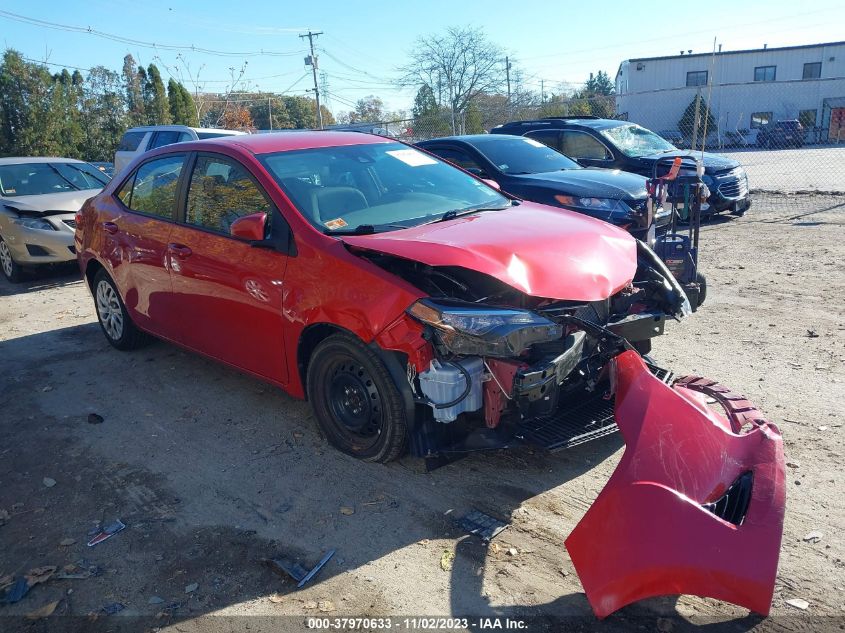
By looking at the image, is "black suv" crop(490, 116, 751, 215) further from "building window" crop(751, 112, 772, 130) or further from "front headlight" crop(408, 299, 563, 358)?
"building window" crop(751, 112, 772, 130)

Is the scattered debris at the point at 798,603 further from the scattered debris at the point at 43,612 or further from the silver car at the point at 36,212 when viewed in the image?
the silver car at the point at 36,212

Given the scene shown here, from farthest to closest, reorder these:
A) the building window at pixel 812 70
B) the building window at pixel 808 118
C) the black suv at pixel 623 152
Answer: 1. the building window at pixel 812 70
2. the building window at pixel 808 118
3. the black suv at pixel 623 152

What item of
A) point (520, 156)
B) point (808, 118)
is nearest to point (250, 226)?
point (520, 156)

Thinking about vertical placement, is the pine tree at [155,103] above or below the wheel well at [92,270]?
above

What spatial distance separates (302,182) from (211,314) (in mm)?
1163

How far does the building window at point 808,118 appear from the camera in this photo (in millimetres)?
36375

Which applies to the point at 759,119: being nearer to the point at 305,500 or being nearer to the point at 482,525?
the point at 482,525

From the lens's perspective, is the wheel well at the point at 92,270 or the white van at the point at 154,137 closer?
the wheel well at the point at 92,270

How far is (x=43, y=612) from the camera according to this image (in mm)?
2891

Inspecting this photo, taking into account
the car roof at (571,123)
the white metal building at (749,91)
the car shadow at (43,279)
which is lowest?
the car shadow at (43,279)

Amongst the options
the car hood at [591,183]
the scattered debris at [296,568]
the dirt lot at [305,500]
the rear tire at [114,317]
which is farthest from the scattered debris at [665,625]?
the car hood at [591,183]

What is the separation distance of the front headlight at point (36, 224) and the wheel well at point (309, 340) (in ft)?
22.3

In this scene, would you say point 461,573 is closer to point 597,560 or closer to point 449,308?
point 597,560

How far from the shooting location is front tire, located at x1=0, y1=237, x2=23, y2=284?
369 inches
